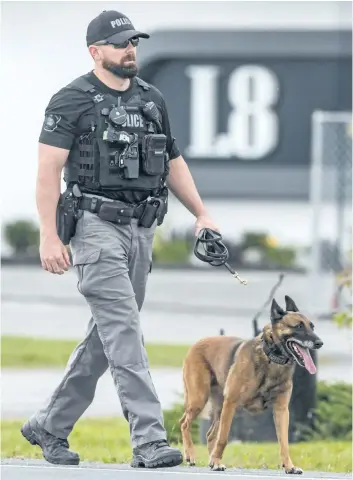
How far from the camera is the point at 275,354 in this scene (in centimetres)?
646

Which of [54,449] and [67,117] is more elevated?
[67,117]

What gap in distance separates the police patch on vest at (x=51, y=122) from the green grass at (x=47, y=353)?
6.56m

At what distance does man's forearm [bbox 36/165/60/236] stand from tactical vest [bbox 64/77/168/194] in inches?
5.3

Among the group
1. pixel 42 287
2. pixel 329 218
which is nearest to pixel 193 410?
pixel 42 287

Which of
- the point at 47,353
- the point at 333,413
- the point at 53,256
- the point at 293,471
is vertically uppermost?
the point at 53,256

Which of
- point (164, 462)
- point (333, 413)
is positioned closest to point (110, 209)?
point (164, 462)

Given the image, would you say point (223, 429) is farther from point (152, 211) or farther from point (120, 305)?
point (152, 211)

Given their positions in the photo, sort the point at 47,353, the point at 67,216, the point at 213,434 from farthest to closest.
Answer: the point at 47,353
the point at 213,434
the point at 67,216

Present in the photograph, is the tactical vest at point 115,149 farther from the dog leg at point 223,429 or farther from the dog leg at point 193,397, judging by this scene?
the dog leg at point 223,429

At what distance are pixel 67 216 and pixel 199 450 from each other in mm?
1863

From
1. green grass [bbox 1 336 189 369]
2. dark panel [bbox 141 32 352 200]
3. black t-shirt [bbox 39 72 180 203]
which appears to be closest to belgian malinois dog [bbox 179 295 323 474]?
black t-shirt [bbox 39 72 180 203]

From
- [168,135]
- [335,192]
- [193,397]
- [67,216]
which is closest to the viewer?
[67,216]

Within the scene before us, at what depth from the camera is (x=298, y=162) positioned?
99.0ft

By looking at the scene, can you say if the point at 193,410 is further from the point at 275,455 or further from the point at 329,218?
the point at 329,218
